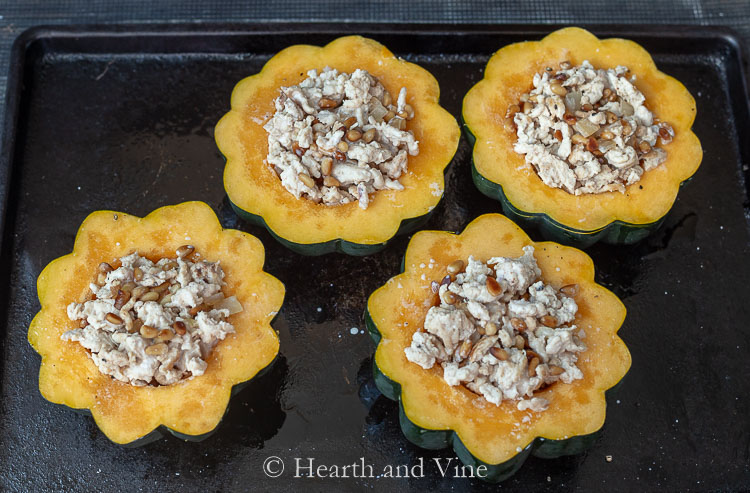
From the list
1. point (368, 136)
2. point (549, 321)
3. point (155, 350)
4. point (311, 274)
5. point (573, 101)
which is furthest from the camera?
point (311, 274)

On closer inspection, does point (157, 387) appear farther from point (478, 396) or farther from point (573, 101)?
point (573, 101)

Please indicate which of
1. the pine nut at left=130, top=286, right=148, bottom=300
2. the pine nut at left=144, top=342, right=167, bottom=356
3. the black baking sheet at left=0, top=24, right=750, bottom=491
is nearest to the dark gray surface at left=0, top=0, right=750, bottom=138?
the black baking sheet at left=0, top=24, right=750, bottom=491

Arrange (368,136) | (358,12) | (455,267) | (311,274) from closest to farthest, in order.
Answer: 1. (455,267)
2. (368,136)
3. (311,274)
4. (358,12)

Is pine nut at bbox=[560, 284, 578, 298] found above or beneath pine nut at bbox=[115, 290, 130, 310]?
above

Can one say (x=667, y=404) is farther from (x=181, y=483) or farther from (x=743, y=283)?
(x=181, y=483)

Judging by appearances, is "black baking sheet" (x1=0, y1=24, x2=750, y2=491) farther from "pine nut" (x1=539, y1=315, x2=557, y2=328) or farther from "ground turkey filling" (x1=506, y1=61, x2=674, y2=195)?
"pine nut" (x1=539, y1=315, x2=557, y2=328)

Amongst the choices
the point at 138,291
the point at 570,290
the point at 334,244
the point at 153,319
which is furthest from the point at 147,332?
the point at 570,290
